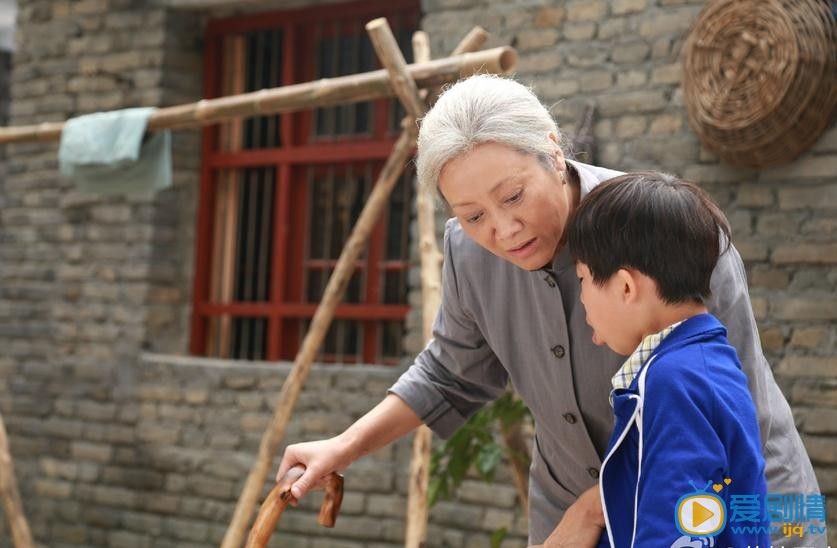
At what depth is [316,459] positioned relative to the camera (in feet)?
7.36

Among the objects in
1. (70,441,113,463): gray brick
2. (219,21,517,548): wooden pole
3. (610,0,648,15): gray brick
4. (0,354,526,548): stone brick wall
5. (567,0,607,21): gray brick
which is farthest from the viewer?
(70,441,113,463): gray brick

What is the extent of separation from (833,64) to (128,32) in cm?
377

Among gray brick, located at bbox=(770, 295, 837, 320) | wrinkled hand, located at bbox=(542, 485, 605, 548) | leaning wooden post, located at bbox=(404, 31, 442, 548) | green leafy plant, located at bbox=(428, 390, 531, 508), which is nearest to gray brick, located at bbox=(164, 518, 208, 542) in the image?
green leafy plant, located at bbox=(428, 390, 531, 508)

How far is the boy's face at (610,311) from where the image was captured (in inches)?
→ 72.8

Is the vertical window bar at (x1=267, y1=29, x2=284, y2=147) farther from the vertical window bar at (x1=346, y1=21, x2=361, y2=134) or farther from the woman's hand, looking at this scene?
the woman's hand

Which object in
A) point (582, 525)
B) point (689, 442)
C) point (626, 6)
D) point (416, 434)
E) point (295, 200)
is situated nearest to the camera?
point (689, 442)

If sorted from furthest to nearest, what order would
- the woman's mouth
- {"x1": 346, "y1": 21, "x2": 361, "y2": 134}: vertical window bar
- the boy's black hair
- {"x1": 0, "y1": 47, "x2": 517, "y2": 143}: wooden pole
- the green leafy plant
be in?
{"x1": 346, "y1": 21, "x2": 361, "y2": 134}: vertical window bar → the green leafy plant → {"x1": 0, "y1": 47, "x2": 517, "y2": 143}: wooden pole → the woman's mouth → the boy's black hair

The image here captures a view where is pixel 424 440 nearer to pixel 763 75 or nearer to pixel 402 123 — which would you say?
pixel 402 123

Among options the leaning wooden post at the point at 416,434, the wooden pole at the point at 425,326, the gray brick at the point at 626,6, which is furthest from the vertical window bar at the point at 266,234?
the leaning wooden post at the point at 416,434

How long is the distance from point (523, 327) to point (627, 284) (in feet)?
1.37

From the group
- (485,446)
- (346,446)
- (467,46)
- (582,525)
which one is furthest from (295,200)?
(582,525)

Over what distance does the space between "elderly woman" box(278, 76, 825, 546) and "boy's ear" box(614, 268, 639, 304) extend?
0.16 meters

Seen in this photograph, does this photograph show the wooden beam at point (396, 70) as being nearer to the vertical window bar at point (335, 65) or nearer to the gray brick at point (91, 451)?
the vertical window bar at point (335, 65)

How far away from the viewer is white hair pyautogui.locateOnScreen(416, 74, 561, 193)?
200cm
